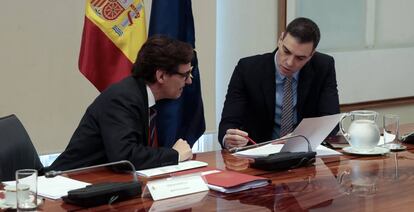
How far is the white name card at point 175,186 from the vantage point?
1.98 metres

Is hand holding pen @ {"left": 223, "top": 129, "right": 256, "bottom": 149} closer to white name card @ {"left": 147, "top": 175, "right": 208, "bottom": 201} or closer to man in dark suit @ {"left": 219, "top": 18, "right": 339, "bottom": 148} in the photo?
man in dark suit @ {"left": 219, "top": 18, "right": 339, "bottom": 148}

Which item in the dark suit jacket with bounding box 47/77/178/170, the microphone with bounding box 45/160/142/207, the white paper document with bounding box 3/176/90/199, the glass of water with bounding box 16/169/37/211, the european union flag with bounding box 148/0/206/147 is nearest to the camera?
the glass of water with bounding box 16/169/37/211

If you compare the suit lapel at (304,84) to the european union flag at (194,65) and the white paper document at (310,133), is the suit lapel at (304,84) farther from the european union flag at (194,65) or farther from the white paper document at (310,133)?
the white paper document at (310,133)

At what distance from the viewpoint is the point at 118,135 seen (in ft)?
7.91

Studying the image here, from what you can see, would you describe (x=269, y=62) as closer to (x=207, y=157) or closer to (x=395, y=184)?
(x=207, y=157)

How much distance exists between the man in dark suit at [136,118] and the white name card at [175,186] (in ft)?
0.89

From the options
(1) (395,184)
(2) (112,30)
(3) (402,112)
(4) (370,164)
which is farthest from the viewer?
(3) (402,112)

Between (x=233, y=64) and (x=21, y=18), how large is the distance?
146 centimetres

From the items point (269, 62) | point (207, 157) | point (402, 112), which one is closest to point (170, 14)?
point (269, 62)

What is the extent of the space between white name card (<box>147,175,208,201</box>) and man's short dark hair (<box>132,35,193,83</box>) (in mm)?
625

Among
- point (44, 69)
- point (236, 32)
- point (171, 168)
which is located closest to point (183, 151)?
point (171, 168)

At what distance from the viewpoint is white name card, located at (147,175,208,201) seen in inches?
78.0

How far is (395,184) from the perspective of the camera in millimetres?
2201

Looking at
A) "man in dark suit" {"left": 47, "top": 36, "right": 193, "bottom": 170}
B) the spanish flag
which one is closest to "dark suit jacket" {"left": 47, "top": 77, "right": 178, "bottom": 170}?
"man in dark suit" {"left": 47, "top": 36, "right": 193, "bottom": 170}
